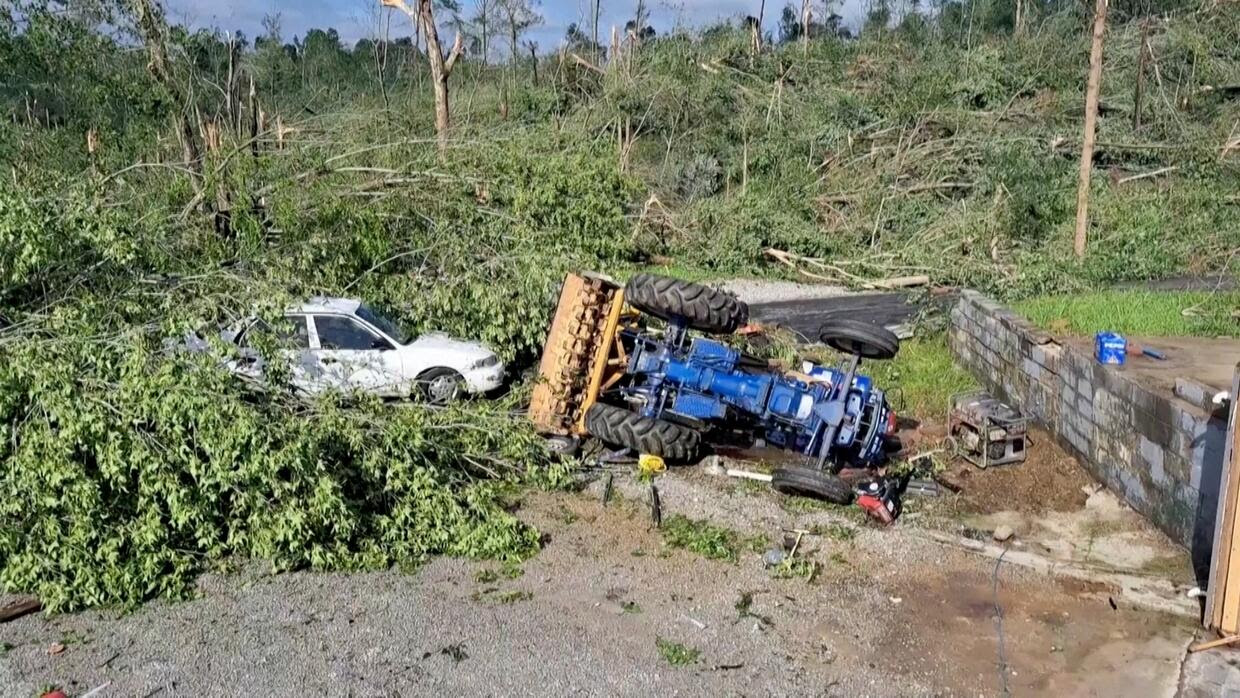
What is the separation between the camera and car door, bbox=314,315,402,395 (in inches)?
382

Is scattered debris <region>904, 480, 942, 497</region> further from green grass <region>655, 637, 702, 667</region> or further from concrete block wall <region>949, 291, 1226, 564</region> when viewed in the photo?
green grass <region>655, 637, 702, 667</region>

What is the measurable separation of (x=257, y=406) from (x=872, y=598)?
453 centimetres

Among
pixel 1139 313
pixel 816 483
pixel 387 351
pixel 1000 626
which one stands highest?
pixel 1139 313

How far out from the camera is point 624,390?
9695mm

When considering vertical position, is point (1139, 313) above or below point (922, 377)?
above

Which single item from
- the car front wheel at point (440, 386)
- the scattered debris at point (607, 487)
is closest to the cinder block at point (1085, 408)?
the scattered debris at point (607, 487)

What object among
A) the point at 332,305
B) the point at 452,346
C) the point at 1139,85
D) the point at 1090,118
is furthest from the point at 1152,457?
the point at 1139,85

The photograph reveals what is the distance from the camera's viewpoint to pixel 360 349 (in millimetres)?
10555

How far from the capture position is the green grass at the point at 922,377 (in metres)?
10.9

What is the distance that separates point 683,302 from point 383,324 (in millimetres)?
3672

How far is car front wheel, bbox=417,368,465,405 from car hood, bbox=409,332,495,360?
224 mm

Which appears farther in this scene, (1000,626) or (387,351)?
(387,351)

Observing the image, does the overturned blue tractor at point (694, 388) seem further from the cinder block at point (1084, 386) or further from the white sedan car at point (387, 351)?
the cinder block at point (1084, 386)

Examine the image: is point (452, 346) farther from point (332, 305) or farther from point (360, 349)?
point (332, 305)
